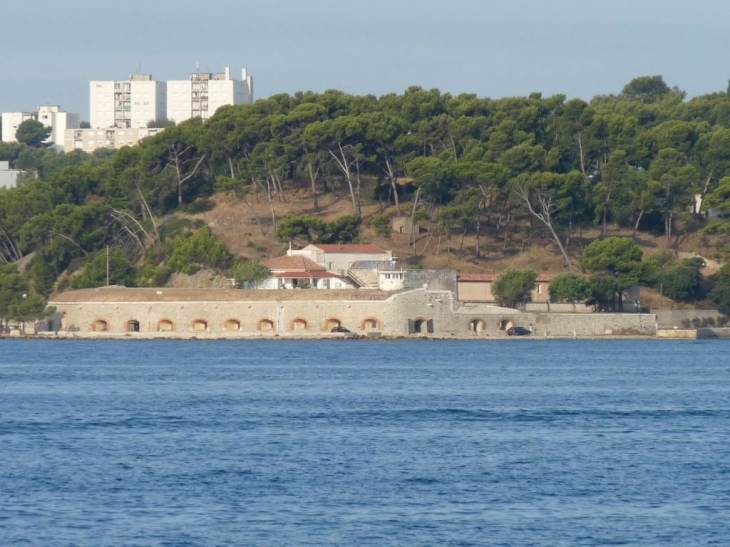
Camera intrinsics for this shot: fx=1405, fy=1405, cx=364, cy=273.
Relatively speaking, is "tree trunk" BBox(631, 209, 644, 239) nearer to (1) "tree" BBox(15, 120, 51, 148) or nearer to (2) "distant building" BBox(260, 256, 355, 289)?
(2) "distant building" BBox(260, 256, 355, 289)

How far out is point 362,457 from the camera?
21578 millimetres

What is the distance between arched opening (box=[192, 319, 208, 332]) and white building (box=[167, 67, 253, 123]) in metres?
72.1

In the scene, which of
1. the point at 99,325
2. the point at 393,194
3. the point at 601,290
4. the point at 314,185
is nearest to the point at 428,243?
the point at 393,194

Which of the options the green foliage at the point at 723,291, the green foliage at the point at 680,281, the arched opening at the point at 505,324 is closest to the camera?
the arched opening at the point at 505,324

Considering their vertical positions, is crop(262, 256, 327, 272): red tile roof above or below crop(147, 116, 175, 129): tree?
below

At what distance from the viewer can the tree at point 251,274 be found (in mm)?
59500

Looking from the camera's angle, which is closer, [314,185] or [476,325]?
[476,325]

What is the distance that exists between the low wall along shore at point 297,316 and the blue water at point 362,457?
16975mm

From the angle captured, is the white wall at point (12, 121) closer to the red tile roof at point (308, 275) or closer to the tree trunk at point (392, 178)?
the tree trunk at point (392, 178)

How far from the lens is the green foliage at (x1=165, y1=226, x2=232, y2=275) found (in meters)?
63.2

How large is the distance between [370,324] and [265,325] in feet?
14.5

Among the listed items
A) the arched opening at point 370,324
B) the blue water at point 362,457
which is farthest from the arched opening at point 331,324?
the blue water at point 362,457

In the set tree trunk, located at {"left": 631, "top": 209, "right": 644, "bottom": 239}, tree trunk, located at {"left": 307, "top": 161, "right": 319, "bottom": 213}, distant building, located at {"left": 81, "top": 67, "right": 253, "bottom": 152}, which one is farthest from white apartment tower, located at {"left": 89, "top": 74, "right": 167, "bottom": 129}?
tree trunk, located at {"left": 631, "top": 209, "right": 644, "bottom": 239}

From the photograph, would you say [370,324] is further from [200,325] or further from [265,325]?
[200,325]
